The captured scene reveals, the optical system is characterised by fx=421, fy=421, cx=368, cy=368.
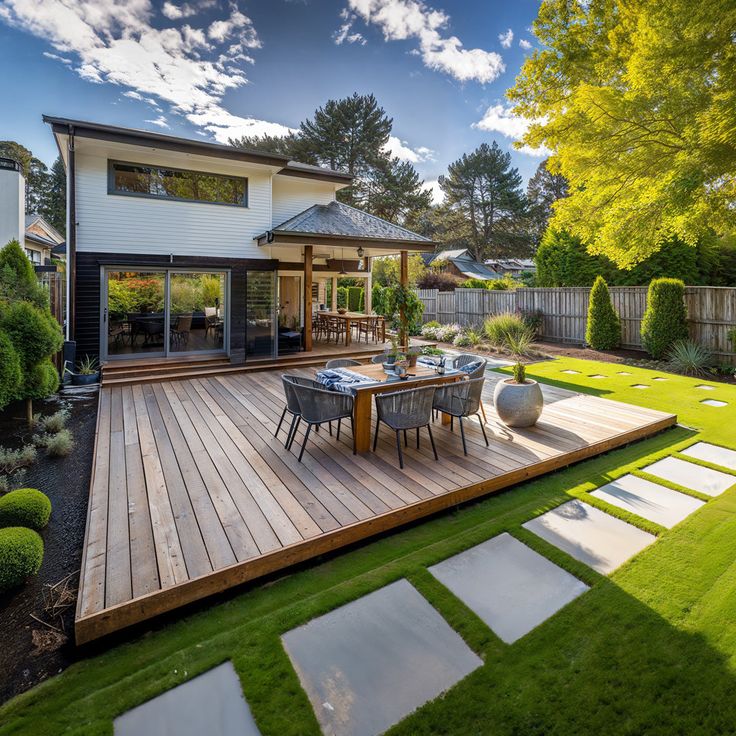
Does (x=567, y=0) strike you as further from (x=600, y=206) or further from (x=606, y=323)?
(x=606, y=323)

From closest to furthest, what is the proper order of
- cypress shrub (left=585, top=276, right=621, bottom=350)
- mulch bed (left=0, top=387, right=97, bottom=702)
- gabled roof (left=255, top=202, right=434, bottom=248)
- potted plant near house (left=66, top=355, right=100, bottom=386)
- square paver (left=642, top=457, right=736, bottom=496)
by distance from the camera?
1. mulch bed (left=0, top=387, right=97, bottom=702)
2. square paver (left=642, top=457, right=736, bottom=496)
3. potted plant near house (left=66, top=355, right=100, bottom=386)
4. gabled roof (left=255, top=202, right=434, bottom=248)
5. cypress shrub (left=585, top=276, right=621, bottom=350)

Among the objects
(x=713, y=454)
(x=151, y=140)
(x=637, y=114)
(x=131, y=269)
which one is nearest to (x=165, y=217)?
(x=131, y=269)

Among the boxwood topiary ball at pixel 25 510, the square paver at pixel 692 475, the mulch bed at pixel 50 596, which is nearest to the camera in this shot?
the mulch bed at pixel 50 596

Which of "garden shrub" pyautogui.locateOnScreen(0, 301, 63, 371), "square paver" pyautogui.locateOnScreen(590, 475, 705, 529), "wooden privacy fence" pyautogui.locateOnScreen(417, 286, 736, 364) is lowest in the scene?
"square paver" pyautogui.locateOnScreen(590, 475, 705, 529)

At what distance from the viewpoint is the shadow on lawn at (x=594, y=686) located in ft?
6.02

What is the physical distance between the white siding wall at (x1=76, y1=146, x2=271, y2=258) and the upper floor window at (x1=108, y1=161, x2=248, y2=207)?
0.41ft

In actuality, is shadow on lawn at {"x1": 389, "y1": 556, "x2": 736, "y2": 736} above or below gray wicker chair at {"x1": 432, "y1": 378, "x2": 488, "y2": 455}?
below

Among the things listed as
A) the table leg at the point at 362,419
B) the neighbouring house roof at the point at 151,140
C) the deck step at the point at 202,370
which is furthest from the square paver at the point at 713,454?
the neighbouring house roof at the point at 151,140

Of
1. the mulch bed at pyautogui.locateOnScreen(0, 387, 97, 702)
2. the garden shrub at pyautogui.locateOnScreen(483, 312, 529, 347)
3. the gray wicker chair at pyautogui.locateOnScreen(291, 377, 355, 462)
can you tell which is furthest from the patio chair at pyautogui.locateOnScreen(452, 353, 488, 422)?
the garden shrub at pyautogui.locateOnScreen(483, 312, 529, 347)

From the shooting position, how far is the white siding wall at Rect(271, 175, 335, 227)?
37.5 feet

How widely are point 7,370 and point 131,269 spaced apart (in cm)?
536

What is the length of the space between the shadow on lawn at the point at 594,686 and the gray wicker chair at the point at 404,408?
2.18 meters

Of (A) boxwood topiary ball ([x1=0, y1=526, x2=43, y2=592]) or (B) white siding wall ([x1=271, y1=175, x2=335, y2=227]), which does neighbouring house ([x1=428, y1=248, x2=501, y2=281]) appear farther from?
(A) boxwood topiary ball ([x1=0, y1=526, x2=43, y2=592])

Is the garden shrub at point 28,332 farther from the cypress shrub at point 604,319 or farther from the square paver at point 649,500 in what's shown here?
the cypress shrub at point 604,319
